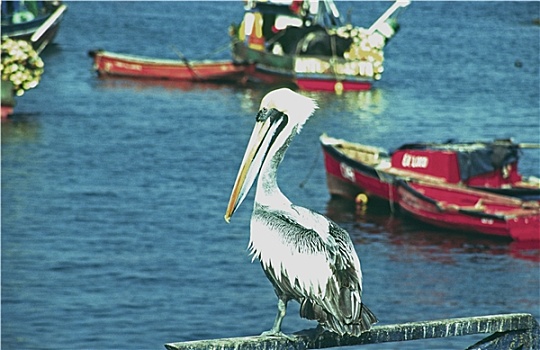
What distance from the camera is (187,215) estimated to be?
33000mm

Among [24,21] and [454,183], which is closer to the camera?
[454,183]

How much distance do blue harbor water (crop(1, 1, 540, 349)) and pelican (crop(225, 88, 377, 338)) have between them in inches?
569

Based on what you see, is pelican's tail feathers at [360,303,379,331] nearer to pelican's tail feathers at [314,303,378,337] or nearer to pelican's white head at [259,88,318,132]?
pelican's tail feathers at [314,303,378,337]

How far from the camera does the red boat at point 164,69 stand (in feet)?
203

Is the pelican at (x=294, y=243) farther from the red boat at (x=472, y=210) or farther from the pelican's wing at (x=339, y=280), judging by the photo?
the red boat at (x=472, y=210)

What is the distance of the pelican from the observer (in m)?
7.20

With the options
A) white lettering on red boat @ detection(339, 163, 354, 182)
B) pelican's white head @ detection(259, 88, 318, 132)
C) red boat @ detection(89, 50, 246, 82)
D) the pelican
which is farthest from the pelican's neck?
red boat @ detection(89, 50, 246, 82)

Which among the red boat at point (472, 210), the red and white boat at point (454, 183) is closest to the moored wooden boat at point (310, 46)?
the red and white boat at point (454, 183)

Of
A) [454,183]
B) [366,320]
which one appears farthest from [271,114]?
[454,183]

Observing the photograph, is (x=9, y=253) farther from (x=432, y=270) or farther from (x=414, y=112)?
(x=414, y=112)

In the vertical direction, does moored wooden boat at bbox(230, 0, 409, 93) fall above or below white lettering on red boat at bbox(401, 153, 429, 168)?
below

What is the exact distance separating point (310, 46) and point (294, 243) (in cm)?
4936

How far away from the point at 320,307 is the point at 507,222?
2181 cm

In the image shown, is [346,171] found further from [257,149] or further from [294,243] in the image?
[294,243]
